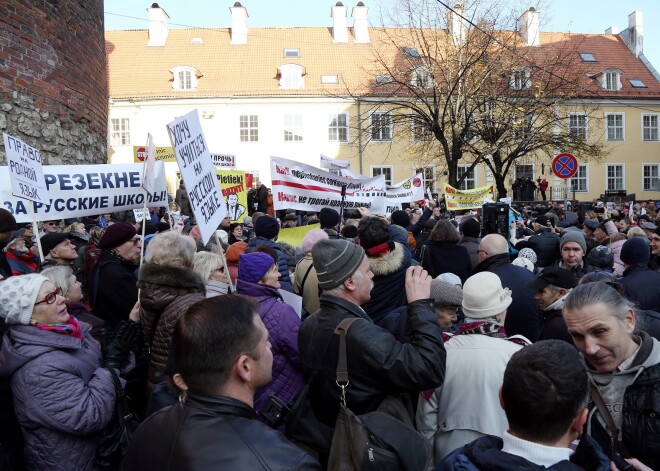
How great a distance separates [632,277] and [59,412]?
449 centimetres

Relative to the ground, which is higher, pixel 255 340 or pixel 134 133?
pixel 134 133

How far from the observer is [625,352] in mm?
2830

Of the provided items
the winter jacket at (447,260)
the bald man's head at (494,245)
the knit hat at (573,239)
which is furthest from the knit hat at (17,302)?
the knit hat at (573,239)

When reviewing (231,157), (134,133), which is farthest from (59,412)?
(134,133)

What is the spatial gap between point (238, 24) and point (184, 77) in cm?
614

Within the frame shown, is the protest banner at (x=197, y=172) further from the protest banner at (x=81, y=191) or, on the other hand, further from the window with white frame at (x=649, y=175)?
the window with white frame at (x=649, y=175)

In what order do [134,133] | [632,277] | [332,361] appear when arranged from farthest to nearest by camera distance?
[134,133] < [632,277] < [332,361]

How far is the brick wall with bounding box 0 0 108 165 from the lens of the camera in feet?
25.9

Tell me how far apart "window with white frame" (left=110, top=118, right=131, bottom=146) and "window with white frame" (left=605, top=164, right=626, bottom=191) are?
31079 millimetres

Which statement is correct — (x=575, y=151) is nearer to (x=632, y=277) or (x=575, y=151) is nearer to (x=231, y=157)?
(x=231, y=157)

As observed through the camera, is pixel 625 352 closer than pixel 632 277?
Yes

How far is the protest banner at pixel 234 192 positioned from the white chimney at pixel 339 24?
34985 millimetres

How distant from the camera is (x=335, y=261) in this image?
118 inches

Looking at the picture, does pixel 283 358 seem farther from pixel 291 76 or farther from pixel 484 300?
pixel 291 76
